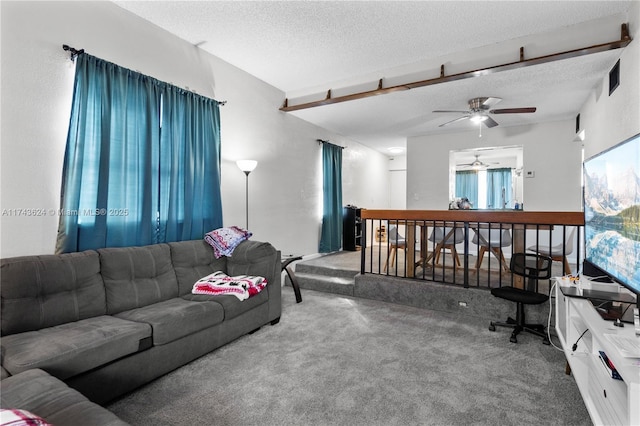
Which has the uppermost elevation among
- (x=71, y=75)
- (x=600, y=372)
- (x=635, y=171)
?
(x=71, y=75)

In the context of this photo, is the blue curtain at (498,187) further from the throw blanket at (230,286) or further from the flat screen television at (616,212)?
the throw blanket at (230,286)

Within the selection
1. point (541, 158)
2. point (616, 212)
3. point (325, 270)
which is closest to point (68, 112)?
point (325, 270)

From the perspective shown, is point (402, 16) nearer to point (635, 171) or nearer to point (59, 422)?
point (635, 171)

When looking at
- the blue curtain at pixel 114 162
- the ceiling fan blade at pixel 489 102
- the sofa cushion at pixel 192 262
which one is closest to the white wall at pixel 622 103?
the ceiling fan blade at pixel 489 102

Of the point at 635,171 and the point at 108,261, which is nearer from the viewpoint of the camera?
the point at 635,171

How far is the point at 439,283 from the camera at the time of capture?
12.0 feet

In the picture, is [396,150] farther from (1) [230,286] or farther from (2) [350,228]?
(1) [230,286]

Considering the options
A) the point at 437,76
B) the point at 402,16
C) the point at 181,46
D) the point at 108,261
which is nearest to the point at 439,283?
the point at 437,76

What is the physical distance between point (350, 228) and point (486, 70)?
3908 mm

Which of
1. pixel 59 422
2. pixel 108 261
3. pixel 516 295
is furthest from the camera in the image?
pixel 516 295

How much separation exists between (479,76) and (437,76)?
0.46 metres

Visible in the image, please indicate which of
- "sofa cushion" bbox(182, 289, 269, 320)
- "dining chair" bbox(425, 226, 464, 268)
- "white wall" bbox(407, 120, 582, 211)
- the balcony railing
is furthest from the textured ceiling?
"sofa cushion" bbox(182, 289, 269, 320)

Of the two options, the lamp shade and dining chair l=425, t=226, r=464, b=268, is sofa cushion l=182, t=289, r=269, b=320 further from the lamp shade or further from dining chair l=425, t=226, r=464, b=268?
dining chair l=425, t=226, r=464, b=268

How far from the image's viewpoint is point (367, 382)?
211 cm
